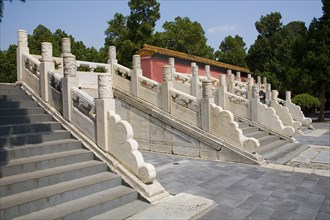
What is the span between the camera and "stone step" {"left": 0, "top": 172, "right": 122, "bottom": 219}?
3.88 m

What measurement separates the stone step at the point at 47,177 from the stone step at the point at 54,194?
0.08m

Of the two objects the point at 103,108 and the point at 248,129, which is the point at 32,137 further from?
the point at 248,129

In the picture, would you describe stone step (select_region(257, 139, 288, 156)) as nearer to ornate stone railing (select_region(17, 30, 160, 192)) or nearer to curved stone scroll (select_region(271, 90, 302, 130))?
curved stone scroll (select_region(271, 90, 302, 130))

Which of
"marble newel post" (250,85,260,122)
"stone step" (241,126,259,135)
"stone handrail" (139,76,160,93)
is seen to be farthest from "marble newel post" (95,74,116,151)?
"marble newel post" (250,85,260,122)

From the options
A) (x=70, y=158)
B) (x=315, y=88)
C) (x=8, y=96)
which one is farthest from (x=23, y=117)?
(x=315, y=88)

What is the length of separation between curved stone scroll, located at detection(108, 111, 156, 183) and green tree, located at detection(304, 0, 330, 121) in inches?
727

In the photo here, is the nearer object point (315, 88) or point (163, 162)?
point (163, 162)

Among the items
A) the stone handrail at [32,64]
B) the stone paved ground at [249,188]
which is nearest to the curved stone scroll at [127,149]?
the stone paved ground at [249,188]

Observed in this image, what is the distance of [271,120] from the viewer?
1162cm

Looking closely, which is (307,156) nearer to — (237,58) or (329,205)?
(329,205)

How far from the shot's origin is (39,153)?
5301 millimetres

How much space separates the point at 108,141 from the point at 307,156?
6.58 m

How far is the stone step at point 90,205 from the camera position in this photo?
158 inches

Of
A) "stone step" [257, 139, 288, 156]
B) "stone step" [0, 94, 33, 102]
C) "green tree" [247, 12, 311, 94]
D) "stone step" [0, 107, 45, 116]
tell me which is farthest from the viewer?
"green tree" [247, 12, 311, 94]
